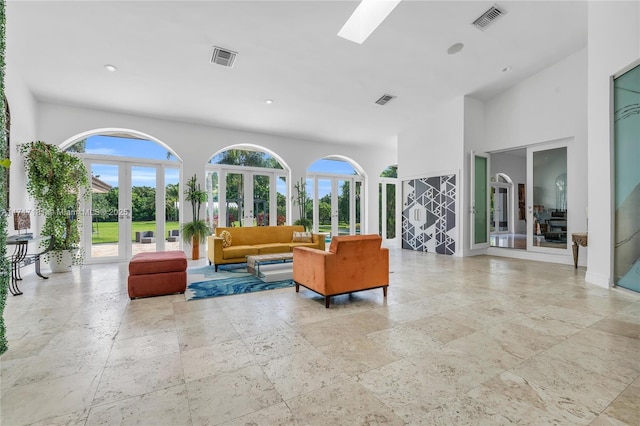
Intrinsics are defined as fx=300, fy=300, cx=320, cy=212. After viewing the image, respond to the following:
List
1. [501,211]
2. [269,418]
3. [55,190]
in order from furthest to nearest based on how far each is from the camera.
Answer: [501,211] < [55,190] < [269,418]

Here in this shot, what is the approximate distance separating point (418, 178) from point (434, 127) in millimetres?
1446

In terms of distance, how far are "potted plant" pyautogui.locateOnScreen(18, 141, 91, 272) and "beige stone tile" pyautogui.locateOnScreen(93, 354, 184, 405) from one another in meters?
4.71

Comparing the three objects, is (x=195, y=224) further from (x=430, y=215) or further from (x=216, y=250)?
(x=430, y=215)

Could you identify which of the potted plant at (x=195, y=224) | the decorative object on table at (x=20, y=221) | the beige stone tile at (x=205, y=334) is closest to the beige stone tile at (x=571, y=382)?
Result: the beige stone tile at (x=205, y=334)

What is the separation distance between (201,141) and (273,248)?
354cm

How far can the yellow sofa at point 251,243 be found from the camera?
5742 mm

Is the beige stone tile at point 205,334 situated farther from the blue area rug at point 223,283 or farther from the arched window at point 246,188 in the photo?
the arched window at point 246,188

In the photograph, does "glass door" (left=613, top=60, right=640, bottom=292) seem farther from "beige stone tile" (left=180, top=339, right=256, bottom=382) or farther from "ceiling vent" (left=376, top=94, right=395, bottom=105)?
"beige stone tile" (left=180, top=339, right=256, bottom=382)

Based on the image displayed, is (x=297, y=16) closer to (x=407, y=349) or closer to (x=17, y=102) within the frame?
(x=407, y=349)

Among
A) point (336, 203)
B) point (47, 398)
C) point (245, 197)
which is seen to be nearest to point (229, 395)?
point (47, 398)

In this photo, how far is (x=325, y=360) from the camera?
2188 millimetres

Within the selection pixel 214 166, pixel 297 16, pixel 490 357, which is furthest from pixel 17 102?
pixel 490 357

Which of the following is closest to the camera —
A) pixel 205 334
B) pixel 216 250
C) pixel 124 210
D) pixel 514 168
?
pixel 205 334

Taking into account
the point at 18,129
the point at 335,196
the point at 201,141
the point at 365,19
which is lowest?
the point at 335,196
